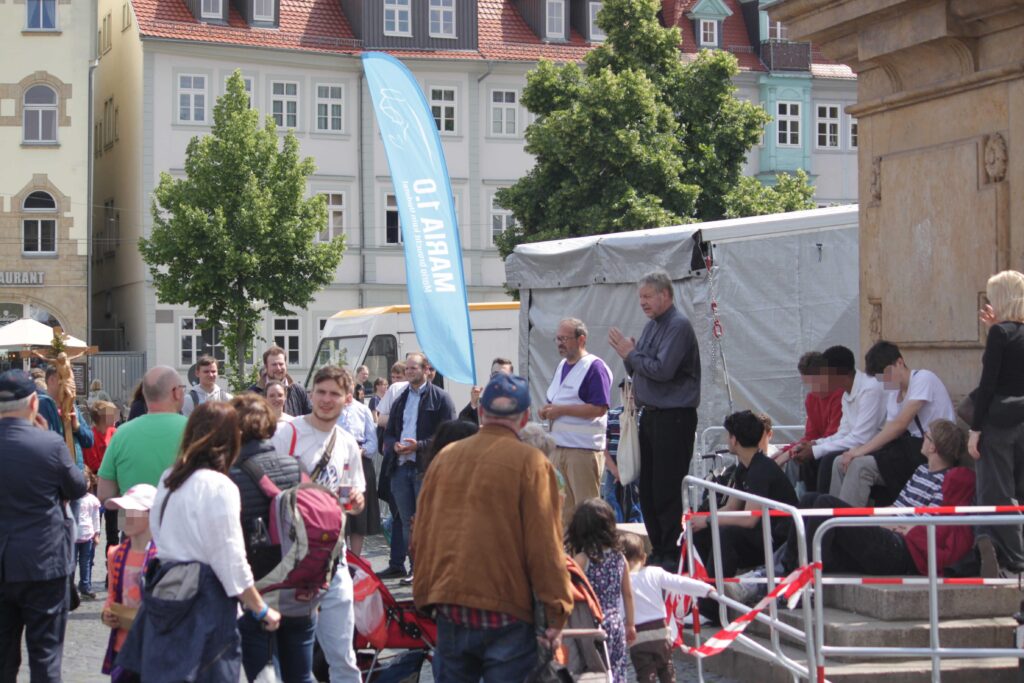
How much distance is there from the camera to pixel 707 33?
50.9m

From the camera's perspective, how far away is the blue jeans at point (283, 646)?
659 cm

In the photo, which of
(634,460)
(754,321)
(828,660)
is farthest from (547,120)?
(828,660)

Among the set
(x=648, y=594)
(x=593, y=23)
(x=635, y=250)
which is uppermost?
(x=593, y=23)

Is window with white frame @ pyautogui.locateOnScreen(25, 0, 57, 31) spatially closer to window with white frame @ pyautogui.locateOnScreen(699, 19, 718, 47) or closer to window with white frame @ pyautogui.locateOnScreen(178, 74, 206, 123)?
window with white frame @ pyautogui.locateOnScreen(178, 74, 206, 123)

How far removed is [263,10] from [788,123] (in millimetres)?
17160

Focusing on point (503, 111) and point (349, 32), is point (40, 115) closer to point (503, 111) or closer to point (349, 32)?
point (349, 32)

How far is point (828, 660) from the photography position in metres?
7.80

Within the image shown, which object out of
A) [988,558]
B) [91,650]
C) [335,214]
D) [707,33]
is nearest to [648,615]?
[988,558]

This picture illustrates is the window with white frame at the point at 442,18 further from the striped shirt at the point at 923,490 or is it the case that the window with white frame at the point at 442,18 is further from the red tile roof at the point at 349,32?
the striped shirt at the point at 923,490

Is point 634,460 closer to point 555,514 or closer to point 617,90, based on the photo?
point 555,514

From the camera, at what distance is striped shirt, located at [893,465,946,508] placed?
855cm

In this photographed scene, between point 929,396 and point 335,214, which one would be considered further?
point 335,214

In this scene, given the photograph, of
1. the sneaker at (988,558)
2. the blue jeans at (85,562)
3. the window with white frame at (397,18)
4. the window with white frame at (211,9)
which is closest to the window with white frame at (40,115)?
the window with white frame at (211,9)

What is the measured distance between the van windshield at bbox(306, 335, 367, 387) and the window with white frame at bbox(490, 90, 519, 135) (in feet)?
73.2
